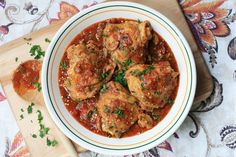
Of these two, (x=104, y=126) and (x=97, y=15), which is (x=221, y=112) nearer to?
(x=104, y=126)

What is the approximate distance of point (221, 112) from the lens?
→ 3.30 metres

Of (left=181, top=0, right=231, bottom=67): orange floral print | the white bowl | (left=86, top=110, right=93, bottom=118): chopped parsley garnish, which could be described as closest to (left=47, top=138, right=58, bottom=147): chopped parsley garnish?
the white bowl

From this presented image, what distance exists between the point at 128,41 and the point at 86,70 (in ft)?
1.17

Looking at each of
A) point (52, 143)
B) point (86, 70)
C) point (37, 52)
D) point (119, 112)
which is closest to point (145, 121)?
point (119, 112)

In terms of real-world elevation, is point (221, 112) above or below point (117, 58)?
below

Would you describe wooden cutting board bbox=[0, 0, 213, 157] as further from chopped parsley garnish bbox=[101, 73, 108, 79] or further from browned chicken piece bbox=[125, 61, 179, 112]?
chopped parsley garnish bbox=[101, 73, 108, 79]

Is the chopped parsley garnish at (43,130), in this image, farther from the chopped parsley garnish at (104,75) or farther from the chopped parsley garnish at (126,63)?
the chopped parsley garnish at (126,63)

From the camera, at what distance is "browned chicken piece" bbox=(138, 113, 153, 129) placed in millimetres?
2941

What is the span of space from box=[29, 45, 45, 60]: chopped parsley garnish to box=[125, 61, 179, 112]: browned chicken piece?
75cm

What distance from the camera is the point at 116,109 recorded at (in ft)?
9.46

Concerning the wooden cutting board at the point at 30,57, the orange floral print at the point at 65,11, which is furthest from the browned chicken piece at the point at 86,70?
the orange floral print at the point at 65,11

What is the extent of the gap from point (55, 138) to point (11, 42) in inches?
32.7

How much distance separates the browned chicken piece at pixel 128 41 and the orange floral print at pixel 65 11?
1.88ft

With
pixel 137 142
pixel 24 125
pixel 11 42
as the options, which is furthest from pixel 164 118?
pixel 11 42
